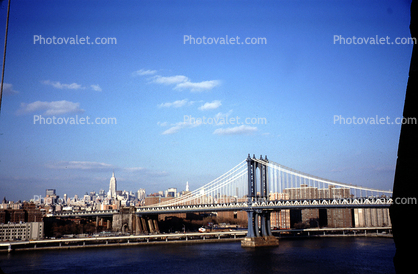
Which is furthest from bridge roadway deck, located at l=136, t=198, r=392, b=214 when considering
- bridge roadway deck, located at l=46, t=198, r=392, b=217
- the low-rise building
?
the low-rise building

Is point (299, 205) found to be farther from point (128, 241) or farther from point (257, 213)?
point (128, 241)

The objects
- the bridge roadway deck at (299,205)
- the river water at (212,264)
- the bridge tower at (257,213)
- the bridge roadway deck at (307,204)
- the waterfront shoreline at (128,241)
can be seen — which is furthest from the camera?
the waterfront shoreline at (128,241)

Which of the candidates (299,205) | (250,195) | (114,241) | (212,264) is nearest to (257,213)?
(250,195)

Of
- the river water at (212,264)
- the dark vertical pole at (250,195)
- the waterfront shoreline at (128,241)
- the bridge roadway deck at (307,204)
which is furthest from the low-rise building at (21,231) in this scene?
the dark vertical pole at (250,195)

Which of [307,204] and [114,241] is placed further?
[114,241]

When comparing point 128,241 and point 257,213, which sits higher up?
point 257,213

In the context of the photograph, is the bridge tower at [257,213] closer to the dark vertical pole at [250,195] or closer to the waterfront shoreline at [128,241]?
the dark vertical pole at [250,195]
